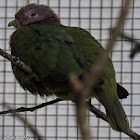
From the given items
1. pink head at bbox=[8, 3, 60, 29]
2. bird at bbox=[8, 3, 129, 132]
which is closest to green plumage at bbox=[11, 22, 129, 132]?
bird at bbox=[8, 3, 129, 132]

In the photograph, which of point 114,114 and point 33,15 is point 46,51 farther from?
point 33,15

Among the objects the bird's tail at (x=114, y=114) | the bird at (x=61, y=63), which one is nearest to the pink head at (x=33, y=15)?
the bird at (x=61, y=63)

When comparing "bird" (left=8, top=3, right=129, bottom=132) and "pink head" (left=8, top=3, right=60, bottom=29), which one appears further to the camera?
"pink head" (left=8, top=3, right=60, bottom=29)

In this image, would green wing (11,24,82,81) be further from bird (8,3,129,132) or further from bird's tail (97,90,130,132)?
bird's tail (97,90,130,132)

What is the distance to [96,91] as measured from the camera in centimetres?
103

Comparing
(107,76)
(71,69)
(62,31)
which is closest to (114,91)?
(107,76)

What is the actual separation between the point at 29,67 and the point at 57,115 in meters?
0.81

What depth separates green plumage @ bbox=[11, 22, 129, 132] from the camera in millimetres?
1019

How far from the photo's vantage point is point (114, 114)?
1.03m

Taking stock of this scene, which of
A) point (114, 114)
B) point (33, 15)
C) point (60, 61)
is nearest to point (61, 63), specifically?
point (60, 61)

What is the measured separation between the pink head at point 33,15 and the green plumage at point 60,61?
0.19 m

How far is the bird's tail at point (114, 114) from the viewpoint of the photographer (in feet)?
3.33

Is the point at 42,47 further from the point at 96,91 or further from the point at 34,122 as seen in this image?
the point at 34,122

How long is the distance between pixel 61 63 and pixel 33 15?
468 mm
